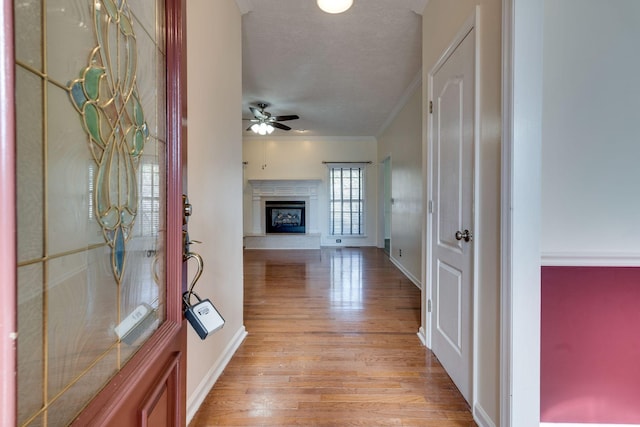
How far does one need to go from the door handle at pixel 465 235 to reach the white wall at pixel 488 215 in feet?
0.30

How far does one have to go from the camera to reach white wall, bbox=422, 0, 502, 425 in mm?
1313

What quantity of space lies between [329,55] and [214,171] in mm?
2086

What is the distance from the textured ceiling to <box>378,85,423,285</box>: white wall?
0.35m

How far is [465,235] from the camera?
63.2 inches

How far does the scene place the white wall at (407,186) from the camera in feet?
12.8

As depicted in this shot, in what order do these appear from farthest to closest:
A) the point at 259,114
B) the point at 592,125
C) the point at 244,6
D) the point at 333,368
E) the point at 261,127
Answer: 1. the point at 261,127
2. the point at 259,114
3. the point at 244,6
4. the point at 333,368
5. the point at 592,125

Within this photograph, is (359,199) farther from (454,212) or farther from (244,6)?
(454,212)

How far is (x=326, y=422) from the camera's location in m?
1.48

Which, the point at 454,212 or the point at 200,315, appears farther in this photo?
the point at 454,212

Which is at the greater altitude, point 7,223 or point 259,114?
point 259,114

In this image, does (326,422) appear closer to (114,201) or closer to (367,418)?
(367,418)

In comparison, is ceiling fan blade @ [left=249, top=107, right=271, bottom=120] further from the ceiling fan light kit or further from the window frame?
the window frame

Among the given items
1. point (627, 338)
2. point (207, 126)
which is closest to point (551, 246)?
point (627, 338)

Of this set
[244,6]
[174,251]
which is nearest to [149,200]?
[174,251]
